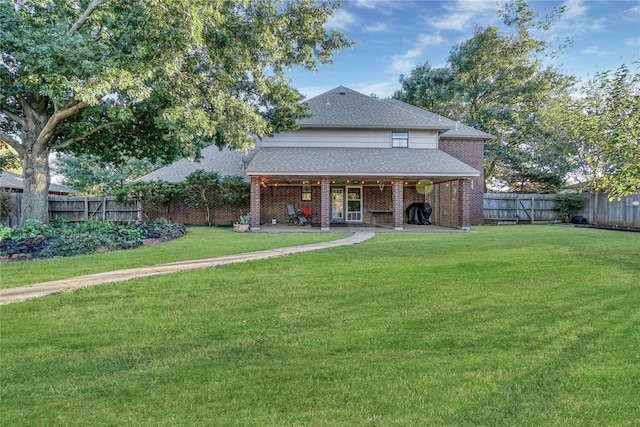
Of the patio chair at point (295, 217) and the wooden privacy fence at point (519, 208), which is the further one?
the wooden privacy fence at point (519, 208)

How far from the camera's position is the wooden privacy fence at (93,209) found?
1831 centimetres

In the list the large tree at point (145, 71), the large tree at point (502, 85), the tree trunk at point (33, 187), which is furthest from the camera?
the large tree at point (502, 85)

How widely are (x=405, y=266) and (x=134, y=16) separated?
9.28 m

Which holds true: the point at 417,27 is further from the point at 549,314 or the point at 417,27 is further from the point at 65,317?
the point at 65,317

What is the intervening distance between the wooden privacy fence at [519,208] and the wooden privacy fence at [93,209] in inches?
746

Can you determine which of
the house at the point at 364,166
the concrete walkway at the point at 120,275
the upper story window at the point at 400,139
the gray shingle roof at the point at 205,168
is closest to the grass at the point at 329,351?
the concrete walkway at the point at 120,275

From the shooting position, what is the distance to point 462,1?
1559 centimetres

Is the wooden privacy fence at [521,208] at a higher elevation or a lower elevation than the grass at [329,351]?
higher

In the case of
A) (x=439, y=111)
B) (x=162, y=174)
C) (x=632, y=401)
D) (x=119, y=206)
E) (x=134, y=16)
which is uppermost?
(x=439, y=111)

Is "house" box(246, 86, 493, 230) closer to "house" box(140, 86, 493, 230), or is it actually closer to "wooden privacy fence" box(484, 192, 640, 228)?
"house" box(140, 86, 493, 230)

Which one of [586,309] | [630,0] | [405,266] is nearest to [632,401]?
[586,309]

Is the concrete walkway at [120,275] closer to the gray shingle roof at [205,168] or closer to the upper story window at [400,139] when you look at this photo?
the upper story window at [400,139]

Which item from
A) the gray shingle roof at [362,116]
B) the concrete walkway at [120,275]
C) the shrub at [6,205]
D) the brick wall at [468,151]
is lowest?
the concrete walkway at [120,275]

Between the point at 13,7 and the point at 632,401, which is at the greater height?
the point at 13,7
